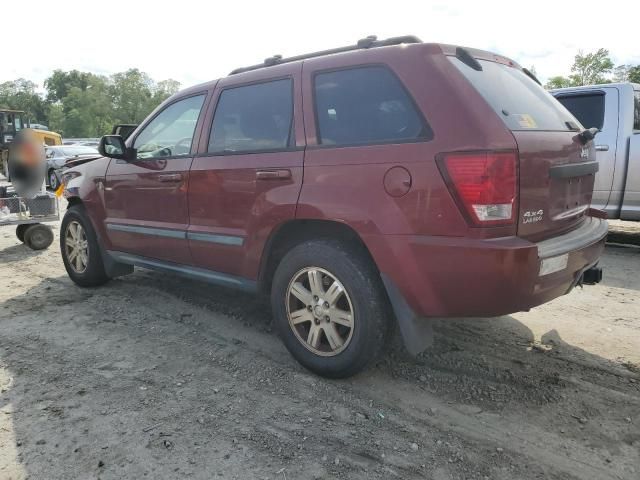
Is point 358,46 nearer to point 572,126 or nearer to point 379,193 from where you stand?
point 379,193

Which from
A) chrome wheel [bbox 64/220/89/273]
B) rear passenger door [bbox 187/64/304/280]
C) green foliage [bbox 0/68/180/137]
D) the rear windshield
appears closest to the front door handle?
rear passenger door [bbox 187/64/304/280]

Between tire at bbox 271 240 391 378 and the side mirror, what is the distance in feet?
6.66

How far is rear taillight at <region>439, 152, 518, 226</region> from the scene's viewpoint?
241 centimetres

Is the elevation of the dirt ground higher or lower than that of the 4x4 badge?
lower

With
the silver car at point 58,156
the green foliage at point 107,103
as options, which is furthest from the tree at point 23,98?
the silver car at point 58,156

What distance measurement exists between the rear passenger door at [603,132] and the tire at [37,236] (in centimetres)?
737

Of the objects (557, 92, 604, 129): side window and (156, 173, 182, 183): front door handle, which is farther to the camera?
(557, 92, 604, 129): side window

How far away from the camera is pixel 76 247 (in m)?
5.10

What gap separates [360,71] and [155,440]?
7.50ft

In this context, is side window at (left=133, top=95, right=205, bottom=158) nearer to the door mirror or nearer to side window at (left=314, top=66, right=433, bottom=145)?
the door mirror

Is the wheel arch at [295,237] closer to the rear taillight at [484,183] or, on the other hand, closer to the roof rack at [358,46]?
the rear taillight at [484,183]

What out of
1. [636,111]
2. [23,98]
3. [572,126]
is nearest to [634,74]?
[636,111]

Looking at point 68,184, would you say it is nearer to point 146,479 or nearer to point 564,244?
point 146,479

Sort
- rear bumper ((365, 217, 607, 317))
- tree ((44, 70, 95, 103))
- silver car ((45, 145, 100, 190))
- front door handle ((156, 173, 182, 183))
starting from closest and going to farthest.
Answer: rear bumper ((365, 217, 607, 317)) < front door handle ((156, 173, 182, 183)) < silver car ((45, 145, 100, 190)) < tree ((44, 70, 95, 103))
